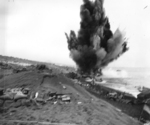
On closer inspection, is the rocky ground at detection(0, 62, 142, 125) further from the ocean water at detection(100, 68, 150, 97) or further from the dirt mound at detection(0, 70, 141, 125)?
the ocean water at detection(100, 68, 150, 97)

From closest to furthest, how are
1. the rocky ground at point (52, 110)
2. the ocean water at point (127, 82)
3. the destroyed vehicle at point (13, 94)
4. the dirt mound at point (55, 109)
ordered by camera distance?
the rocky ground at point (52, 110) → the dirt mound at point (55, 109) → the destroyed vehicle at point (13, 94) → the ocean water at point (127, 82)

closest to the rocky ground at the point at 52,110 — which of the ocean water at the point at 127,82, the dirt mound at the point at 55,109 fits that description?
the dirt mound at the point at 55,109

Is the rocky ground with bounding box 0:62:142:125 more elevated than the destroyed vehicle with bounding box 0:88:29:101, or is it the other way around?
the destroyed vehicle with bounding box 0:88:29:101

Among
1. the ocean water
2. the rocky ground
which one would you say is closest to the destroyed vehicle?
the rocky ground

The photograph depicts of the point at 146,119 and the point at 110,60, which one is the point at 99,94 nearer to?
the point at 146,119

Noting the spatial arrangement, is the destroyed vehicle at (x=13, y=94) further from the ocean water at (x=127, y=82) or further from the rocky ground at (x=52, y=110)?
the ocean water at (x=127, y=82)

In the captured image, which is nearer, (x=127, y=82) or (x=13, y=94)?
(x=13, y=94)

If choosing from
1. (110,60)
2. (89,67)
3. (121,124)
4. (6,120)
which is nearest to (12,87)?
(6,120)

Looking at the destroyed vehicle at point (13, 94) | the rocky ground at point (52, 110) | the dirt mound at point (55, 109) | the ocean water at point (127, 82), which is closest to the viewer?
the rocky ground at point (52, 110)

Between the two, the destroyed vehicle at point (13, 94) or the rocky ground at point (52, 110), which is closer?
the rocky ground at point (52, 110)

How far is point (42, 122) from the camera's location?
760 cm

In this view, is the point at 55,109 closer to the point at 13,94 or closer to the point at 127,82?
the point at 13,94

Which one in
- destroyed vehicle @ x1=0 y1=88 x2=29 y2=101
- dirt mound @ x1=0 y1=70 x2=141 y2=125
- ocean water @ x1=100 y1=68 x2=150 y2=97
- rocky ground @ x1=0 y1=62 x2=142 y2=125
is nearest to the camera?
rocky ground @ x1=0 y1=62 x2=142 y2=125

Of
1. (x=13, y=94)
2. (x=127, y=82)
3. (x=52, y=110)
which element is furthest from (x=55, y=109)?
(x=127, y=82)
